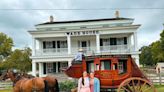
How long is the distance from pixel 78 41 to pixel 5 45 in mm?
23174

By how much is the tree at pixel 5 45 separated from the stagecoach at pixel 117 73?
151ft

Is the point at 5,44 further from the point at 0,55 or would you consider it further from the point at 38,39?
the point at 38,39

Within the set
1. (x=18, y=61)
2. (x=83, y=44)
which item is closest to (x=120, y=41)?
(x=83, y=44)

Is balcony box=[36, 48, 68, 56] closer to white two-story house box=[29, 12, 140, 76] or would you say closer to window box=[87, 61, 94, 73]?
white two-story house box=[29, 12, 140, 76]

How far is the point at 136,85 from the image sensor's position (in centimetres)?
1081

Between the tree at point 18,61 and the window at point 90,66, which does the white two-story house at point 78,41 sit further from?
the window at point 90,66

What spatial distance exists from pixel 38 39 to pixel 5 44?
21074 mm

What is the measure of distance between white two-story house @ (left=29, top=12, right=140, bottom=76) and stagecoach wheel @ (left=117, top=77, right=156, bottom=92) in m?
20.7

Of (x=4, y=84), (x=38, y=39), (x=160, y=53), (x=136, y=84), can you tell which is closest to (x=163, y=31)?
(x=160, y=53)

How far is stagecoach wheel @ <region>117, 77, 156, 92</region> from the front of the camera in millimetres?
10509

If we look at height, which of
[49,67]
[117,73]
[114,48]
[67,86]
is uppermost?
[114,48]

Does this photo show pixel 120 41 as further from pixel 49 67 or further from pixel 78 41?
pixel 49 67

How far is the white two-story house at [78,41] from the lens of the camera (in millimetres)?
33219

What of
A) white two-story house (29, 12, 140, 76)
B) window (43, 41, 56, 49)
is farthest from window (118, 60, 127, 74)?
window (43, 41, 56, 49)
